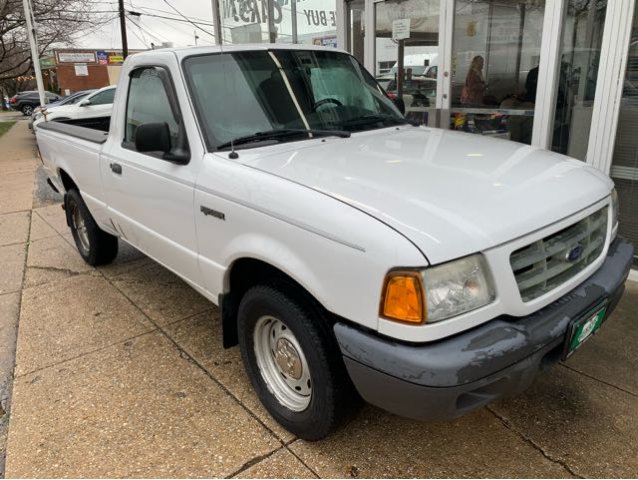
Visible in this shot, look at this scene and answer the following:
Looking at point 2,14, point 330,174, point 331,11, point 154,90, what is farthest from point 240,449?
point 2,14

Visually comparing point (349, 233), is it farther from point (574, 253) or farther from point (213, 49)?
point (213, 49)

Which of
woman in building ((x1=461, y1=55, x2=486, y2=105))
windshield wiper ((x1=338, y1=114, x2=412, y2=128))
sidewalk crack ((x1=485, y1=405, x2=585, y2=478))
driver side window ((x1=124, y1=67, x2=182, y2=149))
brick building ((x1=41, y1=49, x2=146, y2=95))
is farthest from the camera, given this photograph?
brick building ((x1=41, y1=49, x2=146, y2=95))

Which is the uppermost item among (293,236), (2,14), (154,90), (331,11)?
(2,14)

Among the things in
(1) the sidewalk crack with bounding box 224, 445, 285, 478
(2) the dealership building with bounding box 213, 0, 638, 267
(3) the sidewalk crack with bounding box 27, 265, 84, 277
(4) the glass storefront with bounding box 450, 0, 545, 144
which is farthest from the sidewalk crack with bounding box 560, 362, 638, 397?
(3) the sidewalk crack with bounding box 27, 265, 84, 277

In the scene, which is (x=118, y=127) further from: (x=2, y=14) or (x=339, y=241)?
(x=2, y=14)

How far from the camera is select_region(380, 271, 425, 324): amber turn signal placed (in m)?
1.94

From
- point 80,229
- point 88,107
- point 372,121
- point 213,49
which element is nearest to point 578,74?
point 372,121

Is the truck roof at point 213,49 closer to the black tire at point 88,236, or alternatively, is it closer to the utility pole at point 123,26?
the black tire at point 88,236

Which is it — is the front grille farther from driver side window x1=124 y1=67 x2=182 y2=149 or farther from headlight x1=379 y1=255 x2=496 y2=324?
driver side window x1=124 y1=67 x2=182 y2=149

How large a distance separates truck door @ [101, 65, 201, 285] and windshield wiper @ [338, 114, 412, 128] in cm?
105

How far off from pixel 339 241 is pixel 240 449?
128 cm

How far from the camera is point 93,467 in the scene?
2.55 m

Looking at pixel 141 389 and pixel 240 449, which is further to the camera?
pixel 141 389

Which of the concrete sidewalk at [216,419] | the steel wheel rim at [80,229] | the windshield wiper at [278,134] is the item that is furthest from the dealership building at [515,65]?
the steel wheel rim at [80,229]
